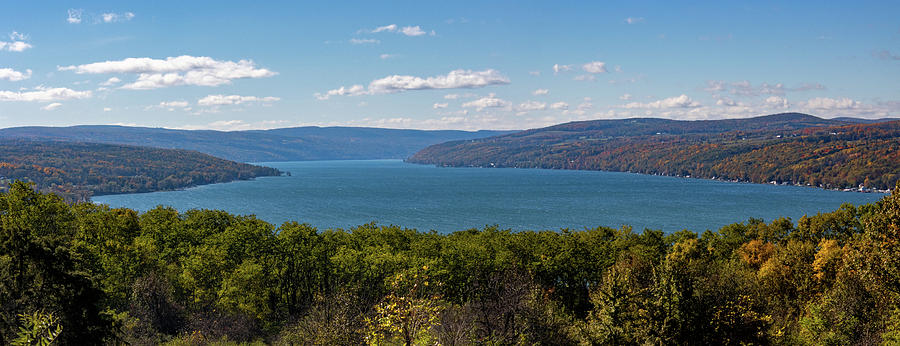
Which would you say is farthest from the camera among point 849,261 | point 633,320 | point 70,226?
point 70,226

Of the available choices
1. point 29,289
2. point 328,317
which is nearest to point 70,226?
point 29,289

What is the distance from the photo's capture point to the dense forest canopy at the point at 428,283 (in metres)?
27.6

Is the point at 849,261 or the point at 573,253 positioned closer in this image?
the point at 849,261

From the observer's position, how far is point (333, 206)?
189m

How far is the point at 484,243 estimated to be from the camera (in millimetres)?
56250

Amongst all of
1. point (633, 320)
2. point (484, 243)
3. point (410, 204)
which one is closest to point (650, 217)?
point (410, 204)

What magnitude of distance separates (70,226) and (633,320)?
46.1 metres

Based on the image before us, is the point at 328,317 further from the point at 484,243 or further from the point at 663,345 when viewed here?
the point at 484,243

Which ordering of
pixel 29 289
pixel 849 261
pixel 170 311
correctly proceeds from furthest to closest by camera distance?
pixel 170 311 < pixel 849 261 < pixel 29 289

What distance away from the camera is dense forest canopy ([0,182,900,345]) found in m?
27.6

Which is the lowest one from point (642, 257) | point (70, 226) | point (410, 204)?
point (410, 204)

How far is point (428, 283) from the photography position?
1565 inches

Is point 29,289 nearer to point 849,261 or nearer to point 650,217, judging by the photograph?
point 849,261

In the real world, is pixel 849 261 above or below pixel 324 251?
above
